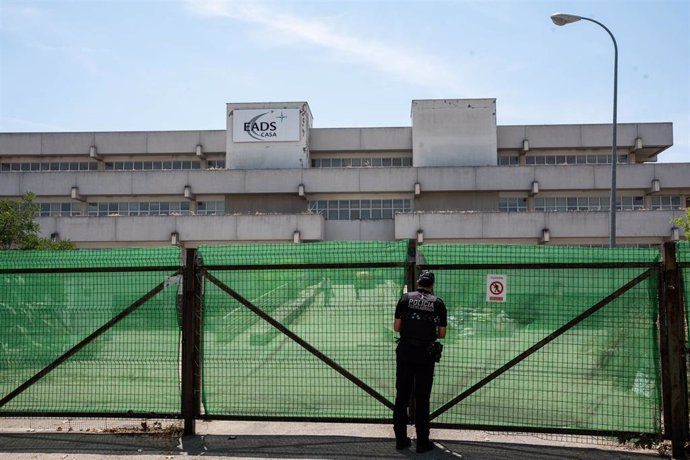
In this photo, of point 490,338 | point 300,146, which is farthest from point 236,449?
point 300,146

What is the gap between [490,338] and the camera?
6.22 meters

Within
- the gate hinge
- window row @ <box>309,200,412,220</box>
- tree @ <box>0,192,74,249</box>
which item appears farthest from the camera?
window row @ <box>309,200,412,220</box>

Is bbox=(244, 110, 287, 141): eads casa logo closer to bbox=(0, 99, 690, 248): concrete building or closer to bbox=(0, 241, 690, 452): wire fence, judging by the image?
bbox=(0, 99, 690, 248): concrete building

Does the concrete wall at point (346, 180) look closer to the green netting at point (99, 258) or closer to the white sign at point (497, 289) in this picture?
the green netting at point (99, 258)

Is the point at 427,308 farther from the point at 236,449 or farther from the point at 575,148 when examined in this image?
the point at 575,148

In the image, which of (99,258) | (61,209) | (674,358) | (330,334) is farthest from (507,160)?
(99,258)

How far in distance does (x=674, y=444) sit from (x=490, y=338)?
1870 mm

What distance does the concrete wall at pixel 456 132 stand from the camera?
50031mm

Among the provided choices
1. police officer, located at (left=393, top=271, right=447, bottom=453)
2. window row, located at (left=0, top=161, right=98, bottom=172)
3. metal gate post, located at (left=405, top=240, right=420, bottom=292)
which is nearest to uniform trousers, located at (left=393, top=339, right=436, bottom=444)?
police officer, located at (left=393, top=271, right=447, bottom=453)

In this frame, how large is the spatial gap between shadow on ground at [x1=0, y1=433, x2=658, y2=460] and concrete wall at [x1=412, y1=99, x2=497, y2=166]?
4509 centimetres

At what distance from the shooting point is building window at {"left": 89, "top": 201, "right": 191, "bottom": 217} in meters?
50.3

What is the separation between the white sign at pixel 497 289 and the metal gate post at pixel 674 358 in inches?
57.5

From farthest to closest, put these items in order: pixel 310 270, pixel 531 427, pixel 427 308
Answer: pixel 310 270
pixel 531 427
pixel 427 308

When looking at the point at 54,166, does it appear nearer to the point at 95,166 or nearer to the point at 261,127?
the point at 95,166
